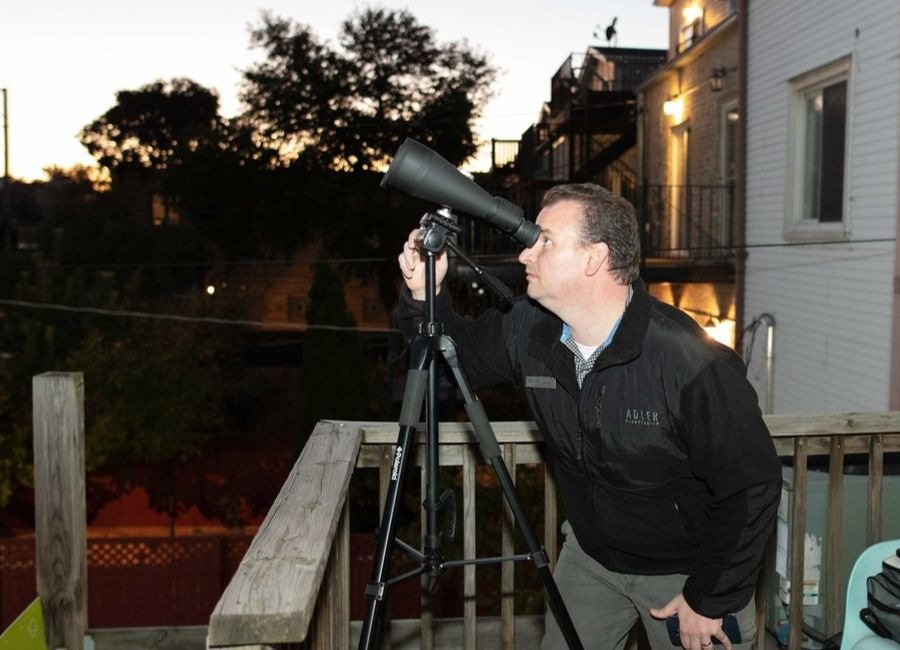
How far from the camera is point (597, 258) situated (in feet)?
6.09

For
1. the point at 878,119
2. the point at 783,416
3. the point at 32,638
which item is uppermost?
the point at 878,119

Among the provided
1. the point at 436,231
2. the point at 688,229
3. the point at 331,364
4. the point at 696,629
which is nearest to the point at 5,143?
the point at 331,364

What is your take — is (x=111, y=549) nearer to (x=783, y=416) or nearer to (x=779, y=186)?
(x=779, y=186)

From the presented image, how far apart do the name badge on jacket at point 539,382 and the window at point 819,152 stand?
7144mm

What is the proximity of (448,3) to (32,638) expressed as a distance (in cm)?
2269

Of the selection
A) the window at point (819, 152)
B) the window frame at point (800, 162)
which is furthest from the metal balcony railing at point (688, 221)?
the window at point (819, 152)

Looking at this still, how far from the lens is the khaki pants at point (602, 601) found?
1963mm

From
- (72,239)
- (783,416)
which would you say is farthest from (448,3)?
(783,416)

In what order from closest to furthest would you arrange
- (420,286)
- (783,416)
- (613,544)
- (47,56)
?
(613,544)
(420,286)
(783,416)
(47,56)

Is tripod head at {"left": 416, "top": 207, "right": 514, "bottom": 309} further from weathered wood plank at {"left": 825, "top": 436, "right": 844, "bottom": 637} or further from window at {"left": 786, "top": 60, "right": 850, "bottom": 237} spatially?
window at {"left": 786, "top": 60, "right": 850, "bottom": 237}

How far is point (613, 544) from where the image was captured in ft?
6.36

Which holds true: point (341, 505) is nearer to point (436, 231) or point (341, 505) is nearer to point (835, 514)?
point (436, 231)

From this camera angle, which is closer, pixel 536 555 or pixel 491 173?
pixel 536 555

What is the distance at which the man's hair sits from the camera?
6.08ft
